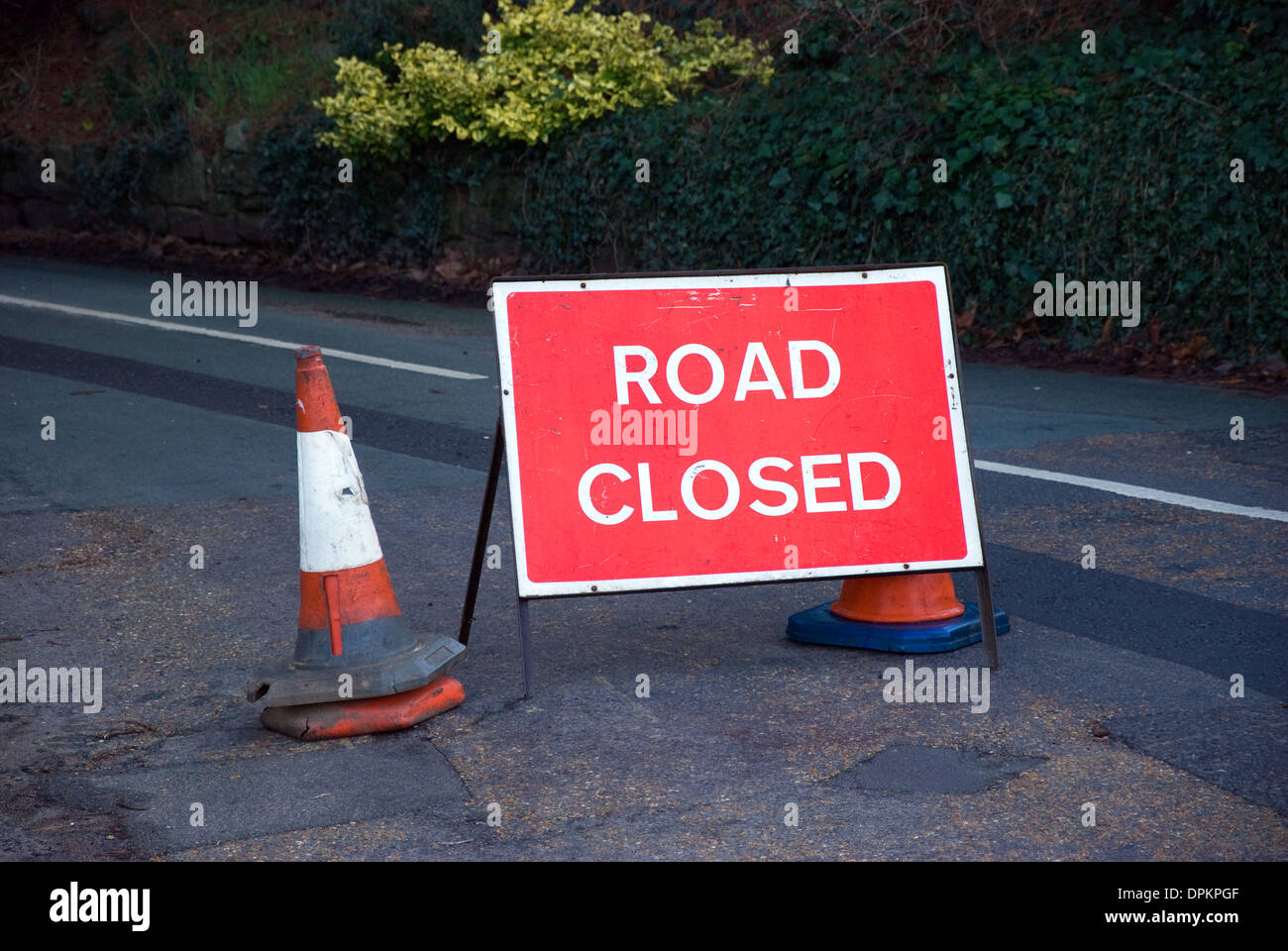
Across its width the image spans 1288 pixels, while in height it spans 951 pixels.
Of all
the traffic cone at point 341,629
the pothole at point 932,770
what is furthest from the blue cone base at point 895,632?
the traffic cone at point 341,629

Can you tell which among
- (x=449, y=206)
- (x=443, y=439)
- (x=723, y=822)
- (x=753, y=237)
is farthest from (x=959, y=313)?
(x=723, y=822)

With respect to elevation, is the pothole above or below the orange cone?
below

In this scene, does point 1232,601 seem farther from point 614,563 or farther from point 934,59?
point 934,59

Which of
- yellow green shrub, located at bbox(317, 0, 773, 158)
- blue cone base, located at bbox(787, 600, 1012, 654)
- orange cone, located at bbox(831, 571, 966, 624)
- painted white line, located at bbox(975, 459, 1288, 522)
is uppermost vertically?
yellow green shrub, located at bbox(317, 0, 773, 158)

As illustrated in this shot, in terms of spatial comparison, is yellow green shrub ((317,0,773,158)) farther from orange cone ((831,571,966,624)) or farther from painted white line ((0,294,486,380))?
orange cone ((831,571,966,624))

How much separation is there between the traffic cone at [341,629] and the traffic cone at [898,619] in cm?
127

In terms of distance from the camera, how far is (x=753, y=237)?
41.8ft

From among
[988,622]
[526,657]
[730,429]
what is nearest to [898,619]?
[988,622]

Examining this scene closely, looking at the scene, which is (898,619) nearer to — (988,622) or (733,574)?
(988,622)

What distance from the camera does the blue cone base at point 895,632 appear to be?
4.76 m

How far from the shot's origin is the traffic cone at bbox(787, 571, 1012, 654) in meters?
4.78

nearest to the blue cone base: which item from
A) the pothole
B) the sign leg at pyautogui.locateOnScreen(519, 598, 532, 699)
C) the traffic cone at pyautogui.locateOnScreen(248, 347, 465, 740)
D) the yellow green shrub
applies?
the pothole

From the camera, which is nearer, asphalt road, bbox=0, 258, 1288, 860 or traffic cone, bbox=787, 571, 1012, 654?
asphalt road, bbox=0, 258, 1288, 860

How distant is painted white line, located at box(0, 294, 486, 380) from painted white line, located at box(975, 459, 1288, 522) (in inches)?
161
